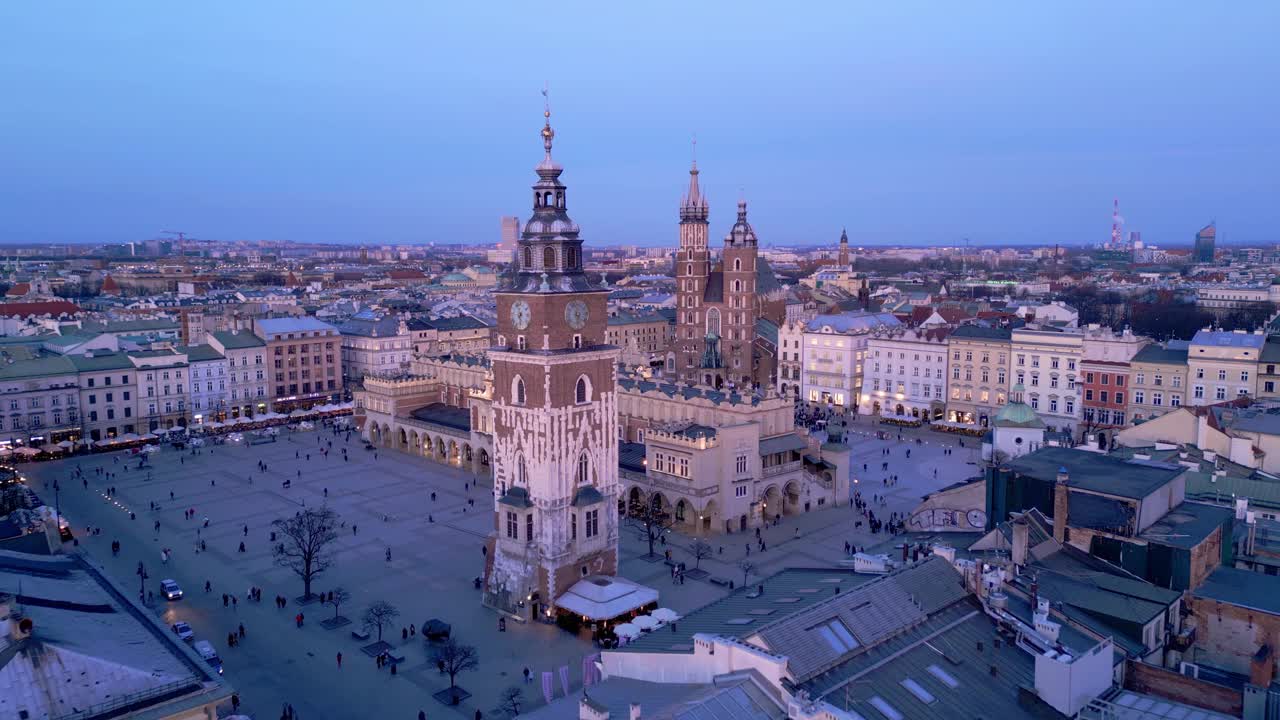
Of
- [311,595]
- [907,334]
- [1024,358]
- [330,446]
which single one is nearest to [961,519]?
[311,595]

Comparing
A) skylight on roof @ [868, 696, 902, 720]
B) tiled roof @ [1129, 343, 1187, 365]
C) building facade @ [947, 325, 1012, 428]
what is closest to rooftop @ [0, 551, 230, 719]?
skylight on roof @ [868, 696, 902, 720]

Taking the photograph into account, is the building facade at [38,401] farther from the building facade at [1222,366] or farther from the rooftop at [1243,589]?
the building facade at [1222,366]

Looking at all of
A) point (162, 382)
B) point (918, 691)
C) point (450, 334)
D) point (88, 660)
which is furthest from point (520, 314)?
point (450, 334)

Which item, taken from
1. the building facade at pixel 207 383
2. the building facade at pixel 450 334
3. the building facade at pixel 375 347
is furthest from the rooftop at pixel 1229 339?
the building facade at pixel 207 383

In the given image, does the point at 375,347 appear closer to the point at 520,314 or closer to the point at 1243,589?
the point at 520,314

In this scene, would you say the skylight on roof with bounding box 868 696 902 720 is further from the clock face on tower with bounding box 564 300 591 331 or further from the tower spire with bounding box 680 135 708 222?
the tower spire with bounding box 680 135 708 222
